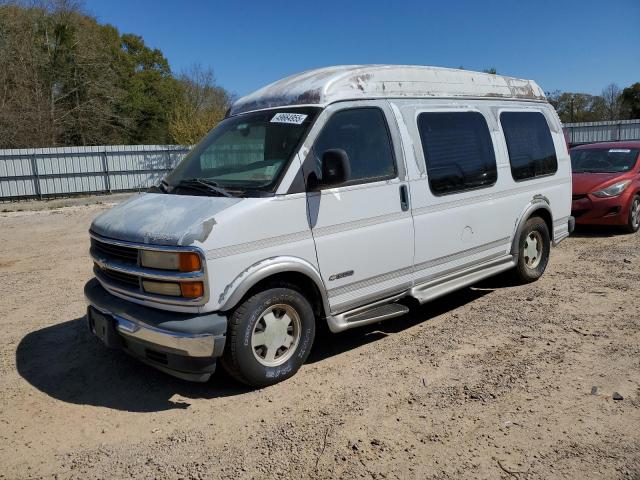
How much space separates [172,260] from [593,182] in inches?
327

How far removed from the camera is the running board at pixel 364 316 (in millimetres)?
4195

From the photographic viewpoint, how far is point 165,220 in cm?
367

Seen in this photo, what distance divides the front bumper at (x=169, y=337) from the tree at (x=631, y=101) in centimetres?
4341

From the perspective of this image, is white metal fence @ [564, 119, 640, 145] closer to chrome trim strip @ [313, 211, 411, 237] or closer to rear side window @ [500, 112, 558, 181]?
rear side window @ [500, 112, 558, 181]

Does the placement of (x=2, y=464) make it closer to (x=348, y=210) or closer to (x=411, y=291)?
(x=348, y=210)

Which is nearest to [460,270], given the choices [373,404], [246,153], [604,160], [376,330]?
[376,330]

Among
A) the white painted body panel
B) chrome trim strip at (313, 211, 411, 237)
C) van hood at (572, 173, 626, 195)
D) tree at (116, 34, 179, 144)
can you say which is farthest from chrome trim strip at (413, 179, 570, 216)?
tree at (116, 34, 179, 144)

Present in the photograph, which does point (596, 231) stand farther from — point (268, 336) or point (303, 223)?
point (268, 336)

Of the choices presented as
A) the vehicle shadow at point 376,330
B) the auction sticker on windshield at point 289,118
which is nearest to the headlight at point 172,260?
the auction sticker on windshield at point 289,118

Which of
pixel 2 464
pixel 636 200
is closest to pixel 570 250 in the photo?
pixel 636 200

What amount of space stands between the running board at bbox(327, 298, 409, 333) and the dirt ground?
374 mm

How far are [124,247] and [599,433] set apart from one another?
11.2 ft

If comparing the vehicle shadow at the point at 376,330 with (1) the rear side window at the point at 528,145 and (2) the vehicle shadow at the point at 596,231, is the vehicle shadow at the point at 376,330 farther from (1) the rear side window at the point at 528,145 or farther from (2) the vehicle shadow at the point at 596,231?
(2) the vehicle shadow at the point at 596,231

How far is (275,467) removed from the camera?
3018 mm
